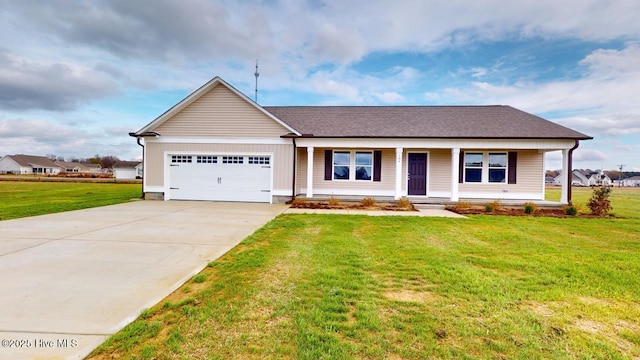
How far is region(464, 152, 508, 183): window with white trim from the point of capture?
543 inches

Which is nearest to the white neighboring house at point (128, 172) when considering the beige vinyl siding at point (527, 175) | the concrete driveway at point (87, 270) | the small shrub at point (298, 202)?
A: the small shrub at point (298, 202)

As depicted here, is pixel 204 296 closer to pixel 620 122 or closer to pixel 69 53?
pixel 69 53

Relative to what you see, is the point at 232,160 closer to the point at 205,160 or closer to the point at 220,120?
the point at 205,160

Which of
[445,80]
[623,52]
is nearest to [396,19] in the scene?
[445,80]

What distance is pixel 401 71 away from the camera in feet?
64.3

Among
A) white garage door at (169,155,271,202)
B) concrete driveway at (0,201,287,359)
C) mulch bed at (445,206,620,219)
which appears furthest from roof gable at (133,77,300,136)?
mulch bed at (445,206,620,219)

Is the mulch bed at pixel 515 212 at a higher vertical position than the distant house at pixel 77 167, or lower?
lower

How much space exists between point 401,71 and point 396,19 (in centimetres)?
579

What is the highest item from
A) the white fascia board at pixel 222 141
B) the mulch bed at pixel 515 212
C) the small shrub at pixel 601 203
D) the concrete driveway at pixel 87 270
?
the white fascia board at pixel 222 141

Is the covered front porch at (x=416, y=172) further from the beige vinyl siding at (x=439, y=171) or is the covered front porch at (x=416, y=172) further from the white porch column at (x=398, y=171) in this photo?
the white porch column at (x=398, y=171)

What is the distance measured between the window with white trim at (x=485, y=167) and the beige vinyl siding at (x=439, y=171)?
2.83ft

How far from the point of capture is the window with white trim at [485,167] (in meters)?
13.8

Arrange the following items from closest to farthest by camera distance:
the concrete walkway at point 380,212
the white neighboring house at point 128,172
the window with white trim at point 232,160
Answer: the concrete walkway at point 380,212, the window with white trim at point 232,160, the white neighboring house at point 128,172

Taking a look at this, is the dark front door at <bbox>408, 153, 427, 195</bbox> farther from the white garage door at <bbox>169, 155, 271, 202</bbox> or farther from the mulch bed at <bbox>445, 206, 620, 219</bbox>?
the white garage door at <bbox>169, 155, 271, 202</bbox>
